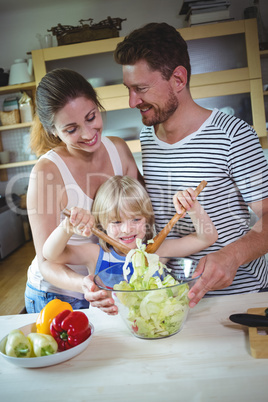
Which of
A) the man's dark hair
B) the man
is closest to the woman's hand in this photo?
the man

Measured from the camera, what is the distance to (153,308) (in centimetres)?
88

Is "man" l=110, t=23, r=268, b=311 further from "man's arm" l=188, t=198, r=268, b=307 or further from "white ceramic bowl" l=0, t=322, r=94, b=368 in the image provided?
"white ceramic bowl" l=0, t=322, r=94, b=368

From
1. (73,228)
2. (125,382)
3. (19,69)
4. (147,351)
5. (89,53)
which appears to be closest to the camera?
(125,382)

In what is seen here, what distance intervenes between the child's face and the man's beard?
345mm

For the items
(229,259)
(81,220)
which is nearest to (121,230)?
(81,220)

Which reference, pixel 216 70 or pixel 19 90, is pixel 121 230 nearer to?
pixel 216 70

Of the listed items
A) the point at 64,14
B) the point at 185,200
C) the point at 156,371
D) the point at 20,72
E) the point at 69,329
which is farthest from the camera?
the point at 64,14

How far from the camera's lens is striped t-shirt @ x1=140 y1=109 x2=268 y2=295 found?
134cm

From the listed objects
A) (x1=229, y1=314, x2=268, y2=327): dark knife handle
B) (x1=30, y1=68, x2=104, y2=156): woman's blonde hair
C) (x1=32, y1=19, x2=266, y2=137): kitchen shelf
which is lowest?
(x1=229, y1=314, x2=268, y2=327): dark knife handle

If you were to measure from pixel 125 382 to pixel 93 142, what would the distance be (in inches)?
32.5

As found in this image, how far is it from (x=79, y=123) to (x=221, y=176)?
1.66 ft

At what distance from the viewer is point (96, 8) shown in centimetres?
388

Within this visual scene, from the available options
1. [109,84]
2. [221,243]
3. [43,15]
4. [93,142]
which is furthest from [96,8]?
[221,243]

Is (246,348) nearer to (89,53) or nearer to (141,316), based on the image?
(141,316)
